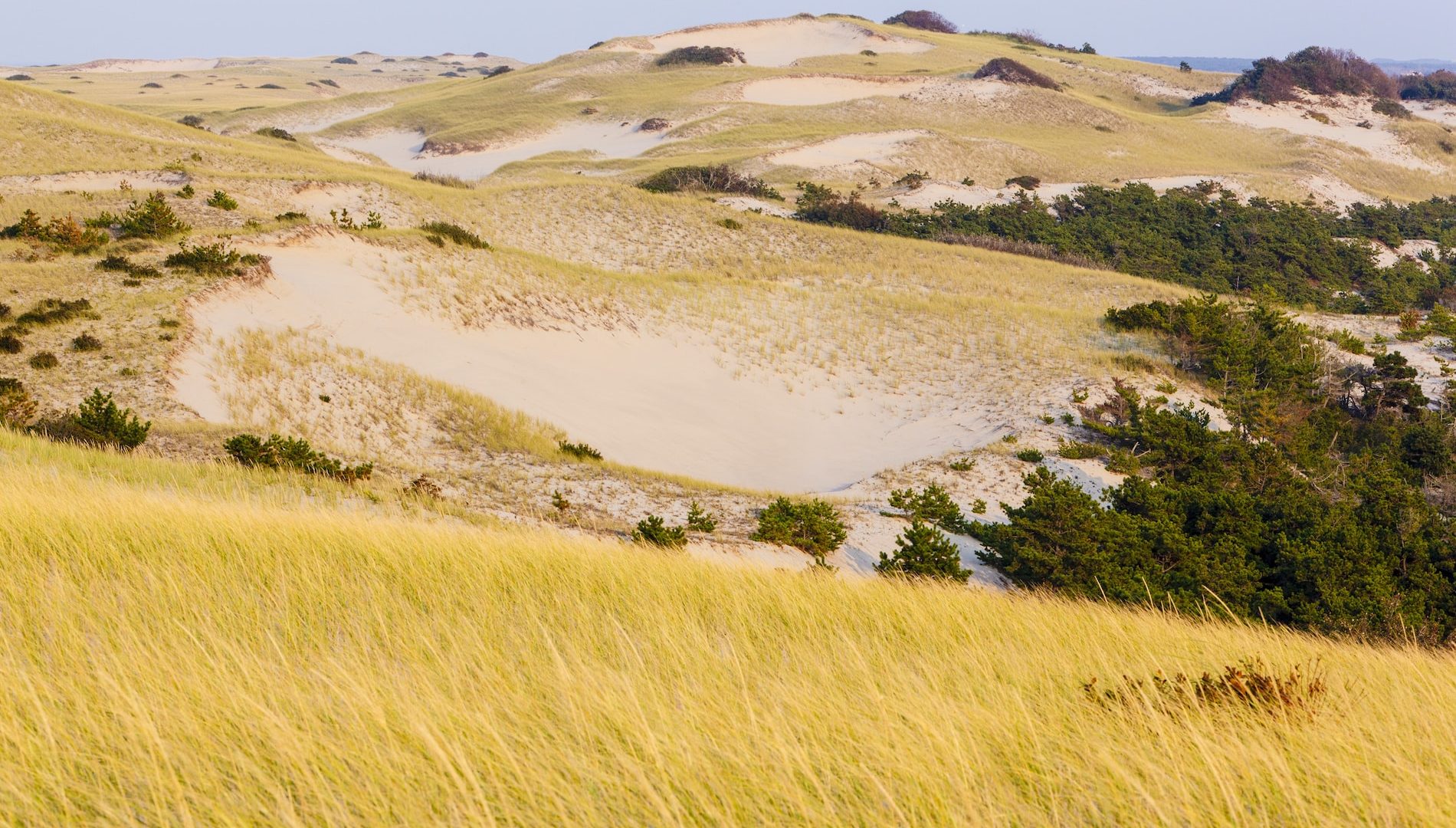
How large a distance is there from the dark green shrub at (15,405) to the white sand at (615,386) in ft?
10.5

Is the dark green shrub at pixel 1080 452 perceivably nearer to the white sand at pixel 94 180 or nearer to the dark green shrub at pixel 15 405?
the dark green shrub at pixel 15 405

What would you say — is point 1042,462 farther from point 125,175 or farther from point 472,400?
point 125,175

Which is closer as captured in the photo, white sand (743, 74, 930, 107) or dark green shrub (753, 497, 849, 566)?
dark green shrub (753, 497, 849, 566)

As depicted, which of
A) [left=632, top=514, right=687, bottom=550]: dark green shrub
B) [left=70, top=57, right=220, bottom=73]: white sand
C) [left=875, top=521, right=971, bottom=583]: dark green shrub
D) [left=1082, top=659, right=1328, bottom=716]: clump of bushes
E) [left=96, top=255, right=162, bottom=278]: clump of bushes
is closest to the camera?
[left=1082, top=659, right=1328, bottom=716]: clump of bushes

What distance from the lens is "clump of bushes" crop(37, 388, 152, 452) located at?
13.0 meters

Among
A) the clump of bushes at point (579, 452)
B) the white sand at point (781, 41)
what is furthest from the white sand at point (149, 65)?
the clump of bushes at point (579, 452)

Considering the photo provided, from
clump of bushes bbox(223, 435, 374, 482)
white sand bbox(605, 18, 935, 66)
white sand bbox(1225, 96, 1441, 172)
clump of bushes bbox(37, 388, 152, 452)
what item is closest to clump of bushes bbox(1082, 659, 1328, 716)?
clump of bushes bbox(223, 435, 374, 482)

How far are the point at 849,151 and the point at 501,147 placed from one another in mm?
32833

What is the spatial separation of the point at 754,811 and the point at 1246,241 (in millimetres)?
54464

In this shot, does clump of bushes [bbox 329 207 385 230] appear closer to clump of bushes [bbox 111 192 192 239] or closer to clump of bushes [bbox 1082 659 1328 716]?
clump of bushes [bbox 111 192 192 239]

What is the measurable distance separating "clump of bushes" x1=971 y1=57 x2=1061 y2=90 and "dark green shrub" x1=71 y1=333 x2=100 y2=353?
83.4 metres

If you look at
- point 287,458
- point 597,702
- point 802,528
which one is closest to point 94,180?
point 287,458

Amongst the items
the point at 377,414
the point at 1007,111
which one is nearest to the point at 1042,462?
the point at 377,414

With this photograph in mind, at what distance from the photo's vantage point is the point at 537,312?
90.9 ft
